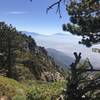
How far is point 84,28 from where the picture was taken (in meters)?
19.0

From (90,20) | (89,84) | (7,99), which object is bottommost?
(7,99)

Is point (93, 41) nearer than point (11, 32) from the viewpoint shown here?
Yes

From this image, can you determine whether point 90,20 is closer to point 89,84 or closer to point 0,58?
point 89,84

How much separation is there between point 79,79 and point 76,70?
436mm

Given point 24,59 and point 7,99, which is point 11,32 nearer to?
point 24,59

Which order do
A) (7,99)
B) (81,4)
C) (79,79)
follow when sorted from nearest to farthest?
(79,79) < (81,4) < (7,99)

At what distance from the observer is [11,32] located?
6269cm

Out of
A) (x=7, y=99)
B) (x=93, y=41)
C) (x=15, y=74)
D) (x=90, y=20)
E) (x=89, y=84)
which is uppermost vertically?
(x=90, y=20)

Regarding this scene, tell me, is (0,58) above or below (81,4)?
below

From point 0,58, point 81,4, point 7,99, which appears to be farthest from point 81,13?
point 0,58

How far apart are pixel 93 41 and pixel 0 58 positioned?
5209 centimetres

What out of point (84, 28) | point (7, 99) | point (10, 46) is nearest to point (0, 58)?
point (10, 46)

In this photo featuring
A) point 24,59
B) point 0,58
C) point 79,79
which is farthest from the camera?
point 24,59

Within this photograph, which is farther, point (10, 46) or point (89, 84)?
point (10, 46)
